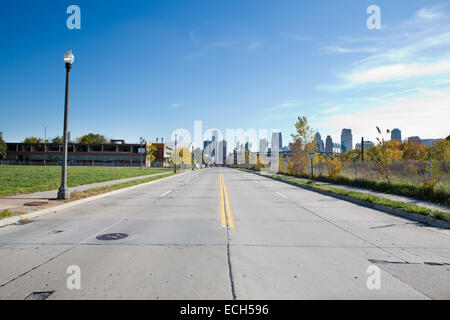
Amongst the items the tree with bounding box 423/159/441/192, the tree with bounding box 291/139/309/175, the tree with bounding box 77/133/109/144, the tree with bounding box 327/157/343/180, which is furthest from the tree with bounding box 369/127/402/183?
the tree with bounding box 77/133/109/144

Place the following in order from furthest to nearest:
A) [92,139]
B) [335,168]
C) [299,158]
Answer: [92,139] → [299,158] → [335,168]

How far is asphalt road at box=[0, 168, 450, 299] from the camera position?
12.3 ft

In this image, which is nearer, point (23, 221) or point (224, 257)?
point (224, 257)

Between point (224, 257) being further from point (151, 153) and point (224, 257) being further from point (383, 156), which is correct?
point (151, 153)

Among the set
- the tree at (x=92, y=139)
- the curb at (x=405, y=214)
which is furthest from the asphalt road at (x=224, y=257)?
the tree at (x=92, y=139)

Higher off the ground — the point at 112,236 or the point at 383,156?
the point at 383,156

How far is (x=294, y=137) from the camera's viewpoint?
32938 mm

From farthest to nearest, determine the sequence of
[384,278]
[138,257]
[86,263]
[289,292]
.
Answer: [138,257]
[86,263]
[384,278]
[289,292]

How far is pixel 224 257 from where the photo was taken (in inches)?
199

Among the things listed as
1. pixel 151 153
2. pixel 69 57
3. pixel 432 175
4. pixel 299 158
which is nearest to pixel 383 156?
pixel 432 175

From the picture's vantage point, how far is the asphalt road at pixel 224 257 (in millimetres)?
3752

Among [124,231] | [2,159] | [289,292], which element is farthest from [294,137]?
[2,159]
